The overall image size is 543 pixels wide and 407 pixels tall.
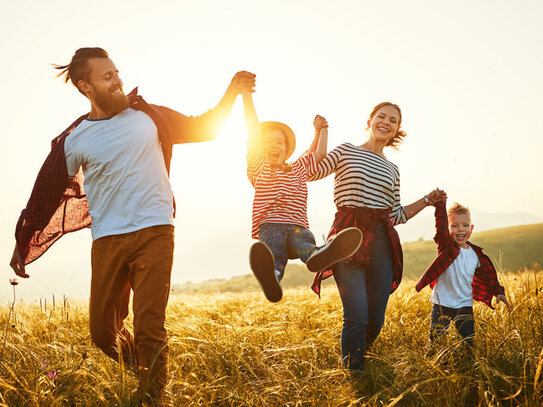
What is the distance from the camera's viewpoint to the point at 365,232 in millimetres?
3736

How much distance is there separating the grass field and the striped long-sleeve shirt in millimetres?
1259

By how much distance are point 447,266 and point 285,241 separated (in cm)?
158

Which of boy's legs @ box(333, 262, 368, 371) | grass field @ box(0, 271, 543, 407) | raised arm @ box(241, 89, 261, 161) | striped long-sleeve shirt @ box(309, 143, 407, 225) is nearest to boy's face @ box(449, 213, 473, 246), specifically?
grass field @ box(0, 271, 543, 407)

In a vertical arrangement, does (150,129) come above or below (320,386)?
above

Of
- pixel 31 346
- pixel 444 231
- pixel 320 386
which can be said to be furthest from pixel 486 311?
pixel 31 346

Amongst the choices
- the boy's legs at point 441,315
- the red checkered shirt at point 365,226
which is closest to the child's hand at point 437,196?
the red checkered shirt at point 365,226

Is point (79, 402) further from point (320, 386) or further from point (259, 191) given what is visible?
point (259, 191)

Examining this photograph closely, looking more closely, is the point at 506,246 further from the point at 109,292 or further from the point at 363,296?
the point at 109,292

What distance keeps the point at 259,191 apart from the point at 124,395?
6.58 feet

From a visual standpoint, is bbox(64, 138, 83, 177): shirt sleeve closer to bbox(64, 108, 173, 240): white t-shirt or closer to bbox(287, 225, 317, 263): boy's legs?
bbox(64, 108, 173, 240): white t-shirt

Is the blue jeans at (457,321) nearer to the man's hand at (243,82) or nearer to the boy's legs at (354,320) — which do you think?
the boy's legs at (354,320)

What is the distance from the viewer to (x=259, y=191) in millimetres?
4090

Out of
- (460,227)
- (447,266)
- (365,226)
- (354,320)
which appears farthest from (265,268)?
(460,227)

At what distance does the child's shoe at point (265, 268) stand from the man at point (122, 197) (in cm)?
68
